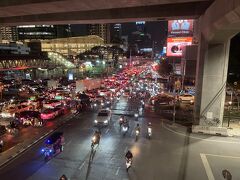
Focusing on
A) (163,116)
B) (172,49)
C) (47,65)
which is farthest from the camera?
(47,65)

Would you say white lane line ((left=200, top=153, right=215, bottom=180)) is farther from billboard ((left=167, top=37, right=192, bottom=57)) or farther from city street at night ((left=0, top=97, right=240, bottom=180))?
billboard ((left=167, top=37, right=192, bottom=57))

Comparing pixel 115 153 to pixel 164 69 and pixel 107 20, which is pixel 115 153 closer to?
pixel 107 20

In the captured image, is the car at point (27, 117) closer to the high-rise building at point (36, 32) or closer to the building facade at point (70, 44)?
the building facade at point (70, 44)

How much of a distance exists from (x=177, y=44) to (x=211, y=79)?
1431 inches

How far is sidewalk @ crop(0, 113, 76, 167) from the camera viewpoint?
18328 mm

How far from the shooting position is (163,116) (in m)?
32.6

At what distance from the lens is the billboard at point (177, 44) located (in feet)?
190

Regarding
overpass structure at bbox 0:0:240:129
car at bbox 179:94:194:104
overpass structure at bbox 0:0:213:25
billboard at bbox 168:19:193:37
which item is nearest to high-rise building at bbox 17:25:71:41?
billboard at bbox 168:19:193:37

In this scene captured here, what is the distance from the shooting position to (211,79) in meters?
25.4

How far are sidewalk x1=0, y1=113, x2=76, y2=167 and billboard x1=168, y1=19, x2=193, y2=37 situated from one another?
38.2 metres

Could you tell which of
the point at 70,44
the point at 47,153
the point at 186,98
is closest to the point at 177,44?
the point at 186,98

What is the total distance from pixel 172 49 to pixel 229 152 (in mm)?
44578

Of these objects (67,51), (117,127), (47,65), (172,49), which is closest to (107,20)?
(117,127)

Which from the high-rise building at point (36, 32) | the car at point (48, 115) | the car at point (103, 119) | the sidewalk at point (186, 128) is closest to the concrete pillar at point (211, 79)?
the sidewalk at point (186, 128)
